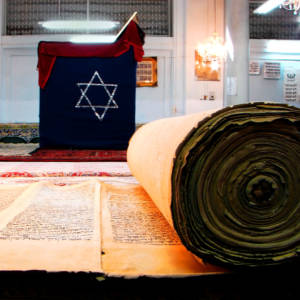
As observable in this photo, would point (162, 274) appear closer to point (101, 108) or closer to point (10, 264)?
point (10, 264)

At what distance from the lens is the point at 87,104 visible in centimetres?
328

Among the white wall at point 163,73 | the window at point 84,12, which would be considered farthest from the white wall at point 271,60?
the window at point 84,12

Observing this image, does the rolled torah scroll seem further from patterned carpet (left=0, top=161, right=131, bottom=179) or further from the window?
the window

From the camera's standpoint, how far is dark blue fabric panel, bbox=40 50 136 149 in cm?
326

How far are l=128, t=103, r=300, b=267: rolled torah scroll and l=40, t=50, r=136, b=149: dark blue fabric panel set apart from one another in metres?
2.67

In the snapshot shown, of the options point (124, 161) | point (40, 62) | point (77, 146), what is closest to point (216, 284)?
point (124, 161)

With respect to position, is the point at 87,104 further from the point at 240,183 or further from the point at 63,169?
the point at 240,183

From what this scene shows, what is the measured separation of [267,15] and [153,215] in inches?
236

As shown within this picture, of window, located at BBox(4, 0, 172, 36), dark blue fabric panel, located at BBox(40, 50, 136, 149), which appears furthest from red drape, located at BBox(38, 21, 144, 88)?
window, located at BBox(4, 0, 172, 36)

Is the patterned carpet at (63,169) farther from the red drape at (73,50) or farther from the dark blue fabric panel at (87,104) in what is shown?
the red drape at (73,50)

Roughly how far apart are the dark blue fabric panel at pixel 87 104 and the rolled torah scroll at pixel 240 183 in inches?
105

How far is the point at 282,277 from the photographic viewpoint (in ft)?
2.02

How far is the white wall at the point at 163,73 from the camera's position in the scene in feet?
19.2

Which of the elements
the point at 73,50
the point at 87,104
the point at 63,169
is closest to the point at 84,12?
the point at 73,50
